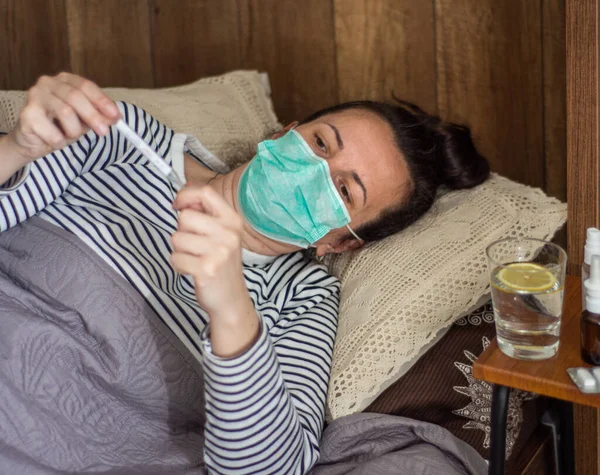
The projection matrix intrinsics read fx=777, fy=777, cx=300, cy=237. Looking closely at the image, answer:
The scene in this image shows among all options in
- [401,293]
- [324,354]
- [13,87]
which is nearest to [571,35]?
[401,293]

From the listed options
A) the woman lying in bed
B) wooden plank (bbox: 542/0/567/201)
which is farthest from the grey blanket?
wooden plank (bbox: 542/0/567/201)

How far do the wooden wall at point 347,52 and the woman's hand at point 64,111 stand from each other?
929 mm

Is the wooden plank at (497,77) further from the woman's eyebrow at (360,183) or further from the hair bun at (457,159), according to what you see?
the woman's eyebrow at (360,183)

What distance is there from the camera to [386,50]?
5.86 ft

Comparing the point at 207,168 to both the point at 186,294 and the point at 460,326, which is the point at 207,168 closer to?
the point at 186,294

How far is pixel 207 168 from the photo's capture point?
1454 mm

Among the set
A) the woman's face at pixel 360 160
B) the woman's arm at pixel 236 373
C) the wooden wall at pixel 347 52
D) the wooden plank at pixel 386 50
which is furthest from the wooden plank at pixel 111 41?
the woman's arm at pixel 236 373

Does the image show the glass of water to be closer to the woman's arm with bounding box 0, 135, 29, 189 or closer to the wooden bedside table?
the wooden bedside table

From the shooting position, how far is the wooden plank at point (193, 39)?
6.59 ft

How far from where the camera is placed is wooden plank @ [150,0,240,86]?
2008 mm

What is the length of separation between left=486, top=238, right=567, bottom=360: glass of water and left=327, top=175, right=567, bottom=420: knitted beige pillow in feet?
1.00

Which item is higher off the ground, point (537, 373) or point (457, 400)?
point (537, 373)

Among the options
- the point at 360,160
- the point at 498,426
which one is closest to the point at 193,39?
the point at 360,160

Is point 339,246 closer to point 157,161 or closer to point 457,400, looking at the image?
point 457,400
